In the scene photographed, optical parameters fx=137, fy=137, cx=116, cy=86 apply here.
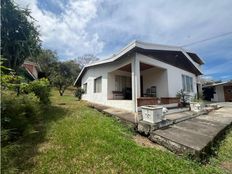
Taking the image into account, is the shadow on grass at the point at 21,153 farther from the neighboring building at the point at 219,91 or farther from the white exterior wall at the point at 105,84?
the neighboring building at the point at 219,91

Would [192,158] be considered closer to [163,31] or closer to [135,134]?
[135,134]

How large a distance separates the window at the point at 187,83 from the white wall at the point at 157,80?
106 inches

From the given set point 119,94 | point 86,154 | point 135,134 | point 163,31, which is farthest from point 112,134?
point 163,31

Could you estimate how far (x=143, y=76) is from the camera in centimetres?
1151

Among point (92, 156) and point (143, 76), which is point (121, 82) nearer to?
point (143, 76)

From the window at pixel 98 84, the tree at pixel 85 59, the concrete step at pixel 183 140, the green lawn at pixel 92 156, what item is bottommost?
the green lawn at pixel 92 156

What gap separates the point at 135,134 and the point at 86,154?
2.06m

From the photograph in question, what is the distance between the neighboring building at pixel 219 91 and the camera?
20.9 meters

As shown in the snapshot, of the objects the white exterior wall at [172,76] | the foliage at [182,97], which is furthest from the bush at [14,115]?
the foliage at [182,97]

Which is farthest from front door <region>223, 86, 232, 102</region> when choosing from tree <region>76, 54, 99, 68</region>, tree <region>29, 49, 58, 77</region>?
tree <region>29, 49, 58, 77</region>

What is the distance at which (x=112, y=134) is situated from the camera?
443 centimetres

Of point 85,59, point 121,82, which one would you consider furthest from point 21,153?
point 85,59

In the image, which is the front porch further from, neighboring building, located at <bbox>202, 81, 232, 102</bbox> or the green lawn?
neighboring building, located at <bbox>202, 81, 232, 102</bbox>

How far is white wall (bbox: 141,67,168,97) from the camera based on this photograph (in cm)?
955
